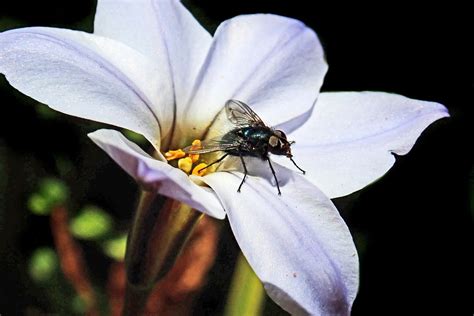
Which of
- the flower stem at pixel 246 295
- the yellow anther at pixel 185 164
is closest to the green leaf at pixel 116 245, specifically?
the flower stem at pixel 246 295

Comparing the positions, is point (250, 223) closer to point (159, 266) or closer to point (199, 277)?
point (159, 266)

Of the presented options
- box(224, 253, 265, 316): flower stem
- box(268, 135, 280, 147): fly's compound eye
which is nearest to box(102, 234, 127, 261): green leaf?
box(224, 253, 265, 316): flower stem

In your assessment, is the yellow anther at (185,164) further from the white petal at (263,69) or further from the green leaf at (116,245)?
the green leaf at (116,245)

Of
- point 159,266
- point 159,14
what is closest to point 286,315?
point 159,266

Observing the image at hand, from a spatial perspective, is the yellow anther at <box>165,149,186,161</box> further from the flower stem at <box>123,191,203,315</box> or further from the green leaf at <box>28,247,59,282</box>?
the green leaf at <box>28,247,59,282</box>

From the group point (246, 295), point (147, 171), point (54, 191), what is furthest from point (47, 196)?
point (147, 171)

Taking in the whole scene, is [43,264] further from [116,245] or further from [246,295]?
[246,295]
